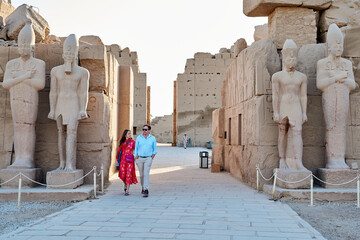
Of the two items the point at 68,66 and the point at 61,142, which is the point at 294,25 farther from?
the point at 61,142

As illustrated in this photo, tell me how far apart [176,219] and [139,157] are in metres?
2.07

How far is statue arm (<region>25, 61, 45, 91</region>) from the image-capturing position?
20.7 feet

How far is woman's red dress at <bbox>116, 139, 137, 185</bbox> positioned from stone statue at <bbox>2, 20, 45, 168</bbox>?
1.67 meters

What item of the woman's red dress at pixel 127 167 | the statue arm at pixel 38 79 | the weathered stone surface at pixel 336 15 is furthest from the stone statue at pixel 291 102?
the statue arm at pixel 38 79

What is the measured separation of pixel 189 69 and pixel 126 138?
63.7 feet

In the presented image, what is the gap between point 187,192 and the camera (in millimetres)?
6730

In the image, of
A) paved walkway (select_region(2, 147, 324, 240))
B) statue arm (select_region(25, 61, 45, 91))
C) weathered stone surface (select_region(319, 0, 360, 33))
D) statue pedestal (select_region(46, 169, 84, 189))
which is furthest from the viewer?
weathered stone surface (select_region(319, 0, 360, 33))

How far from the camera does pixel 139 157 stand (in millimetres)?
6324

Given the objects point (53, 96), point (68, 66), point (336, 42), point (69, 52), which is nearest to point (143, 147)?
point (53, 96)

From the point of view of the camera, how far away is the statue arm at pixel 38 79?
6320 mm

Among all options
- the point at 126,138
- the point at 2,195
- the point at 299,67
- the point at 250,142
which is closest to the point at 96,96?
the point at 126,138

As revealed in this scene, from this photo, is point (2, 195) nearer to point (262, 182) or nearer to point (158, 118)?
point (262, 182)

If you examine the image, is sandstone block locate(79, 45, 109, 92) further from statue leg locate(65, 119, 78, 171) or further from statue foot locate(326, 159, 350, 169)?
statue foot locate(326, 159, 350, 169)

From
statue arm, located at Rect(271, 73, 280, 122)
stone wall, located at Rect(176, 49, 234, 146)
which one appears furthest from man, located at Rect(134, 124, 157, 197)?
stone wall, located at Rect(176, 49, 234, 146)
